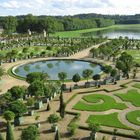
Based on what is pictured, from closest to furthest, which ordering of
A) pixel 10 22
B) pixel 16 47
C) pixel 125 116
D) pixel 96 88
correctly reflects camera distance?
pixel 125 116 < pixel 96 88 < pixel 16 47 < pixel 10 22

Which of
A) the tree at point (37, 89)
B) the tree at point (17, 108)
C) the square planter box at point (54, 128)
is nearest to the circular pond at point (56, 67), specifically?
the tree at point (37, 89)

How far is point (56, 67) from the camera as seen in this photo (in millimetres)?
71938

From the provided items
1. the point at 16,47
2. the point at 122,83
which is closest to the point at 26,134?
the point at 122,83

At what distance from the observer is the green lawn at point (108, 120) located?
3681 centimetres

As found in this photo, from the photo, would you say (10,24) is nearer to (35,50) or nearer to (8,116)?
(35,50)

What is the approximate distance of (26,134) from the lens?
100 feet

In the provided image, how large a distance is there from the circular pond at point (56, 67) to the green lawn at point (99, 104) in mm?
16253

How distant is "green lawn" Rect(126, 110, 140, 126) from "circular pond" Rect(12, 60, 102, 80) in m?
23.8

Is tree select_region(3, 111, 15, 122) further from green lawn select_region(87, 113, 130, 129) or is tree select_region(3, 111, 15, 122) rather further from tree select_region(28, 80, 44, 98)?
green lawn select_region(87, 113, 130, 129)

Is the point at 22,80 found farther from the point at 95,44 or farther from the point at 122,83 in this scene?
the point at 95,44

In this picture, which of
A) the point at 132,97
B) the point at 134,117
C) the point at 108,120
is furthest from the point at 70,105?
the point at 132,97

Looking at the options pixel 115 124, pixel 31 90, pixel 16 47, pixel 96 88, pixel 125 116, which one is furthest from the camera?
pixel 16 47

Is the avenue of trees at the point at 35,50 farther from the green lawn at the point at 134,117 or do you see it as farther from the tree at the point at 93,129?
the tree at the point at 93,129

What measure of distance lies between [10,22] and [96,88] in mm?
110811
